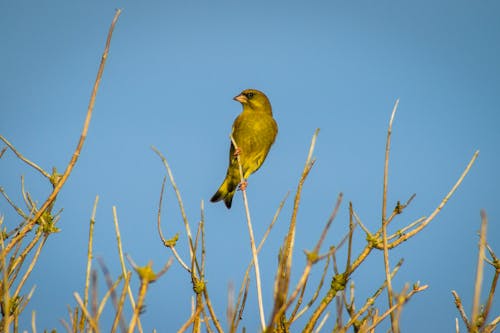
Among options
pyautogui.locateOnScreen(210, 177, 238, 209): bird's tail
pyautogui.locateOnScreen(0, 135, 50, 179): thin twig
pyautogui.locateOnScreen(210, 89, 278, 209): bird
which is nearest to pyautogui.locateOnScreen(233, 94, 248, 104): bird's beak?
pyautogui.locateOnScreen(210, 89, 278, 209): bird

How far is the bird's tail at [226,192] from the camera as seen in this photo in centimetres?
783

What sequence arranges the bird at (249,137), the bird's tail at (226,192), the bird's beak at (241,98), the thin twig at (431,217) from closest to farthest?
the thin twig at (431,217) → the bird at (249,137) → the bird's tail at (226,192) → the bird's beak at (241,98)

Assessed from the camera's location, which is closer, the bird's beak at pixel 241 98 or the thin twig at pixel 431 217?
the thin twig at pixel 431 217

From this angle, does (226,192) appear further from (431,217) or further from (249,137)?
(431,217)

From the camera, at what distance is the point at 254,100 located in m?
7.97

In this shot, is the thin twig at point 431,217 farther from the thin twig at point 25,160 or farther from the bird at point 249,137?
the bird at point 249,137

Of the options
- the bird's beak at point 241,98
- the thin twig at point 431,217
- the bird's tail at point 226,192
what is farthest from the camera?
the bird's beak at point 241,98

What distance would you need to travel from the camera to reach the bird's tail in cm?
783

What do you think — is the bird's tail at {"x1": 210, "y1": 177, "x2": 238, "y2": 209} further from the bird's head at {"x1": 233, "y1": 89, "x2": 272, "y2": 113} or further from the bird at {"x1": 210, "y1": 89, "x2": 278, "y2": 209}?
the bird's head at {"x1": 233, "y1": 89, "x2": 272, "y2": 113}

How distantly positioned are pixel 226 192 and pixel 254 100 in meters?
1.49

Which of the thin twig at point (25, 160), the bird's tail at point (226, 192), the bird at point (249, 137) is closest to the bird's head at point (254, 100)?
the bird at point (249, 137)

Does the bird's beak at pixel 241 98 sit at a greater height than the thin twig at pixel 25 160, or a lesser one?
greater

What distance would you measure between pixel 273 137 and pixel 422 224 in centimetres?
552

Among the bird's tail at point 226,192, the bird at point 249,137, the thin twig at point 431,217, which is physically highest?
the bird at point 249,137
